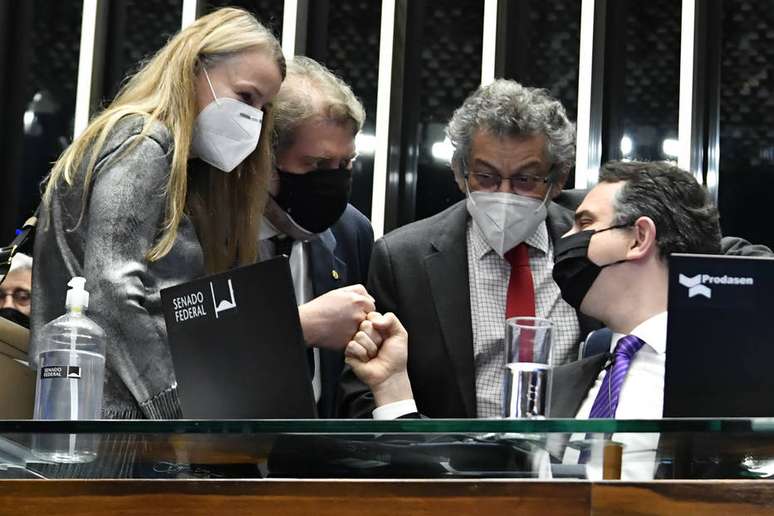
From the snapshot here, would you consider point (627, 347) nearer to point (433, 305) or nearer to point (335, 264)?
point (433, 305)

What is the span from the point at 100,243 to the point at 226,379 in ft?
1.58

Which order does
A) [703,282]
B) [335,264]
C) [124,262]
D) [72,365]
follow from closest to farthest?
[703,282] < [72,365] < [124,262] < [335,264]

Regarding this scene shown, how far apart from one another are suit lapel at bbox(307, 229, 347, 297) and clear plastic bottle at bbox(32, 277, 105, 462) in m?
0.92

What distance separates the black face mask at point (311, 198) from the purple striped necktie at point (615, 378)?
69cm

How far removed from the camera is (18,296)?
3.42m

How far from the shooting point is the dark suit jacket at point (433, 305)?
267cm

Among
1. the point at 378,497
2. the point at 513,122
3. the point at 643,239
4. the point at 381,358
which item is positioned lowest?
the point at 378,497

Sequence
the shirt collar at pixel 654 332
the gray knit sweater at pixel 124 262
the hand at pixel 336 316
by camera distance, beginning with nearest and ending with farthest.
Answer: the gray knit sweater at pixel 124 262
the hand at pixel 336 316
the shirt collar at pixel 654 332

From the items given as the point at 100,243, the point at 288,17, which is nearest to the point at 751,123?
the point at 288,17

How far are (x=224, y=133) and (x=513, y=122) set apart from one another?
0.71 metres

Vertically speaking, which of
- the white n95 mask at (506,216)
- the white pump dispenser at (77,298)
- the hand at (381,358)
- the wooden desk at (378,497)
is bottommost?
the wooden desk at (378,497)

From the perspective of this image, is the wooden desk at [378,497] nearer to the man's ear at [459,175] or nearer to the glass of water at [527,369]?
the glass of water at [527,369]

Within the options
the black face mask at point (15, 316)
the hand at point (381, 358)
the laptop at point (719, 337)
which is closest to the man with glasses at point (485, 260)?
the hand at point (381, 358)

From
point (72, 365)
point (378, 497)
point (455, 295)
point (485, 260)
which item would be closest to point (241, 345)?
point (72, 365)
